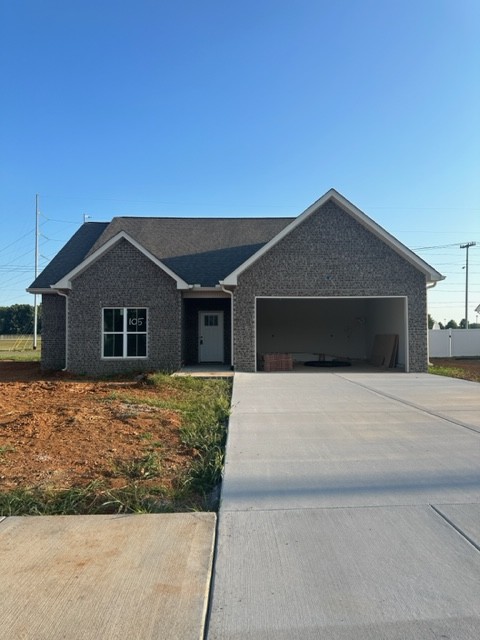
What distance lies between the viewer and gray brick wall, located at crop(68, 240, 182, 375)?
16.8 meters

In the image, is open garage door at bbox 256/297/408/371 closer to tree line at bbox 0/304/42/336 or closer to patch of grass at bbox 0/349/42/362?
patch of grass at bbox 0/349/42/362

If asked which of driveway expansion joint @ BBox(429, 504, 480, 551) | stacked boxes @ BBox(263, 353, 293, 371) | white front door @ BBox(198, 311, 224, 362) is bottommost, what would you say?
driveway expansion joint @ BBox(429, 504, 480, 551)

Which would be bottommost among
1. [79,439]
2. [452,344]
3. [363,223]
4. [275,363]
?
[79,439]

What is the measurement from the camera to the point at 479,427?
745 cm

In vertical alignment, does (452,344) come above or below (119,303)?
below

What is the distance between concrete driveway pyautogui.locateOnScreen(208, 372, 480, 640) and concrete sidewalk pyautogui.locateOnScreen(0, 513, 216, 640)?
0.18 metres

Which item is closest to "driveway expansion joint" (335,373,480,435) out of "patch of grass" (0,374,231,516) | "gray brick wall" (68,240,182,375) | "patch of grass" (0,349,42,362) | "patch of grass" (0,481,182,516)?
"patch of grass" (0,374,231,516)

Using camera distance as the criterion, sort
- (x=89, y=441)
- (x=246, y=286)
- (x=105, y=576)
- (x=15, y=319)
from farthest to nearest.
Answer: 1. (x=15, y=319)
2. (x=246, y=286)
3. (x=89, y=441)
4. (x=105, y=576)

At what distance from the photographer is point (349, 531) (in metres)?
3.88

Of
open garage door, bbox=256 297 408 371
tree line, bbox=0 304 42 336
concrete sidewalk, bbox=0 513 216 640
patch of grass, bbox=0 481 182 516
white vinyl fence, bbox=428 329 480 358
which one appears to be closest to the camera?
concrete sidewalk, bbox=0 513 216 640

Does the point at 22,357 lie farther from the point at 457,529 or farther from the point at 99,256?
the point at 457,529

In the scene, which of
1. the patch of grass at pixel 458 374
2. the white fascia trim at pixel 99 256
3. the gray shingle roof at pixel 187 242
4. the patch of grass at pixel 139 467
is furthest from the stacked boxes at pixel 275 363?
the patch of grass at pixel 139 467

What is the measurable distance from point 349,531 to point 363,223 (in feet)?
47.0

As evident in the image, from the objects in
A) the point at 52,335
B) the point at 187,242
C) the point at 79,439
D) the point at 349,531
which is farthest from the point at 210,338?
the point at 349,531
